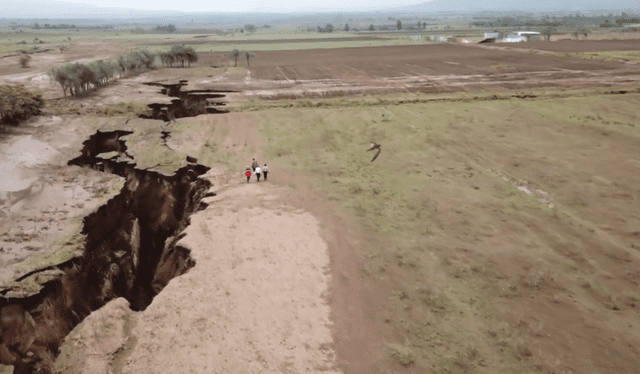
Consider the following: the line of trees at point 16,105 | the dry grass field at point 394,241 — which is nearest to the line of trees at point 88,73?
the dry grass field at point 394,241

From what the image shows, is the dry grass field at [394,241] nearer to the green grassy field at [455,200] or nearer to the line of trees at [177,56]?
the green grassy field at [455,200]

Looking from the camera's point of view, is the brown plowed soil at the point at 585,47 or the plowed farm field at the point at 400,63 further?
the brown plowed soil at the point at 585,47

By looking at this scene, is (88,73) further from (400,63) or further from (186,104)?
(400,63)

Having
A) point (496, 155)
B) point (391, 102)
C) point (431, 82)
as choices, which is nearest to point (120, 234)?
point (496, 155)

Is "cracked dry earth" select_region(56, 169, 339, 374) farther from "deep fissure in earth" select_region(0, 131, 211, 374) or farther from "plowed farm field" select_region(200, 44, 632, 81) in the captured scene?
"plowed farm field" select_region(200, 44, 632, 81)

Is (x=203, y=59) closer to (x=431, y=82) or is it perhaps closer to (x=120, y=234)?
(x=431, y=82)

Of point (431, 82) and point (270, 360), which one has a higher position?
point (431, 82)

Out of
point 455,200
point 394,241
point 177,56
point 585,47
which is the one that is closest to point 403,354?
point 394,241
